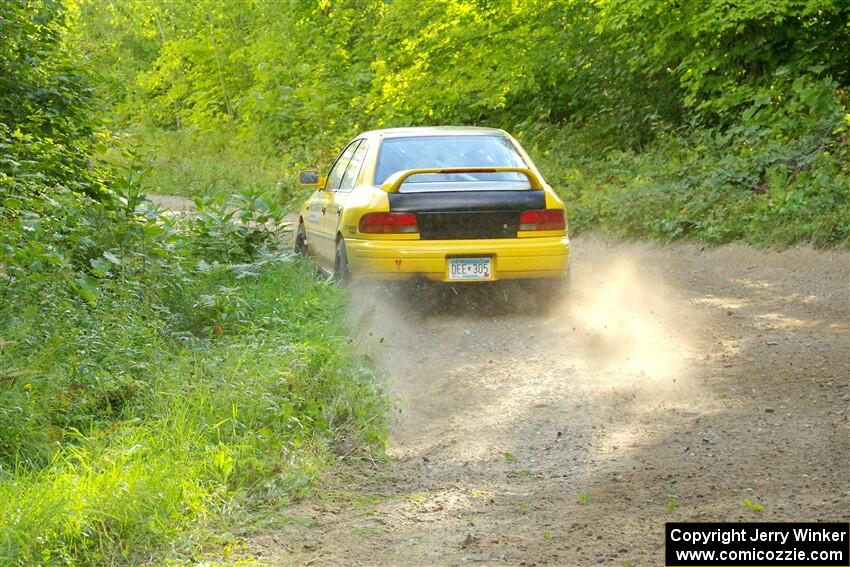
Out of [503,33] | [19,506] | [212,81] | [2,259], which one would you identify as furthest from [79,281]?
[212,81]

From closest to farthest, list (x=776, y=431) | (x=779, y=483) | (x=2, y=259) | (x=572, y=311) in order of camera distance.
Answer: (x=779, y=483) → (x=776, y=431) → (x=2, y=259) → (x=572, y=311)

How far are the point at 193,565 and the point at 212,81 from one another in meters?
32.7

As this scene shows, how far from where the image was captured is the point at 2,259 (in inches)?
256

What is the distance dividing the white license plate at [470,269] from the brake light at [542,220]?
46 cm

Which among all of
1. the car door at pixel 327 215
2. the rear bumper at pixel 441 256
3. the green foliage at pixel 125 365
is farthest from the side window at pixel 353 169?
the rear bumper at pixel 441 256

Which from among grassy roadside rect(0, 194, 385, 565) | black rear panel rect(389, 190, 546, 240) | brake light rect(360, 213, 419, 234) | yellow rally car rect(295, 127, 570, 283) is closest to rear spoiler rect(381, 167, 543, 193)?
yellow rally car rect(295, 127, 570, 283)

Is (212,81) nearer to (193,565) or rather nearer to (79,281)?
(79,281)

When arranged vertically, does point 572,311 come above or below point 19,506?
below

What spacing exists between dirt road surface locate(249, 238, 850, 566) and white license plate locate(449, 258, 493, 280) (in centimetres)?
40

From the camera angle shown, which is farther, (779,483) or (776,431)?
(776,431)

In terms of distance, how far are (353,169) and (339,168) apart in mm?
848

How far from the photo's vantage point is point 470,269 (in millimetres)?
9477

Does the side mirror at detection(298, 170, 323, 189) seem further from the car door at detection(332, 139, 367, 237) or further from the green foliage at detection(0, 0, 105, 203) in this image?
the green foliage at detection(0, 0, 105, 203)

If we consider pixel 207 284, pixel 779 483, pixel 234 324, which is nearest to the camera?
pixel 779 483
